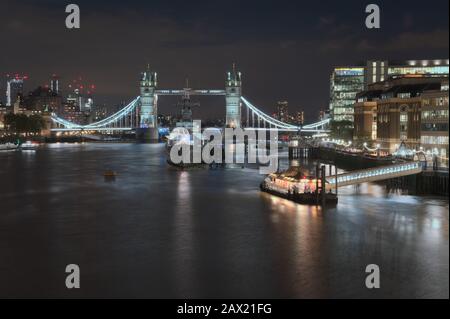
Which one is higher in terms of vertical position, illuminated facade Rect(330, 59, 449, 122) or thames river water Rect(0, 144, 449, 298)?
illuminated facade Rect(330, 59, 449, 122)

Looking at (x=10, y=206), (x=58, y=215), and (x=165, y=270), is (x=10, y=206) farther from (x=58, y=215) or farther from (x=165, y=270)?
(x=165, y=270)

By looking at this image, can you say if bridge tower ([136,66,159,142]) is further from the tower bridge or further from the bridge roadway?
the bridge roadway

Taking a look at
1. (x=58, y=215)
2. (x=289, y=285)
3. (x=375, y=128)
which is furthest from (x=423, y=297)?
(x=375, y=128)

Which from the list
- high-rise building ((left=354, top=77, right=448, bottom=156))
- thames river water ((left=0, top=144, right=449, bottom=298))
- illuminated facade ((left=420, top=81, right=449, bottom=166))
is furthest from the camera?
high-rise building ((left=354, top=77, right=448, bottom=156))

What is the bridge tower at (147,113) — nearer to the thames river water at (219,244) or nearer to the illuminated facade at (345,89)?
the illuminated facade at (345,89)

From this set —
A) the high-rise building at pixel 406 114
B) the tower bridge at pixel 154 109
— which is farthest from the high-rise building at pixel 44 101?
the high-rise building at pixel 406 114

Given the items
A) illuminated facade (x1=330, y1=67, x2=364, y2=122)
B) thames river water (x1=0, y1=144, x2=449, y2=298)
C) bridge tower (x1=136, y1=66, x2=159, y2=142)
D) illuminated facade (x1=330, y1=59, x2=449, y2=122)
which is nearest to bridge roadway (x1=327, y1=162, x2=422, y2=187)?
Answer: thames river water (x1=0, y1=144, x2=449, y2=298)

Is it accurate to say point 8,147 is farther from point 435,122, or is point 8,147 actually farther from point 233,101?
point 435,122
